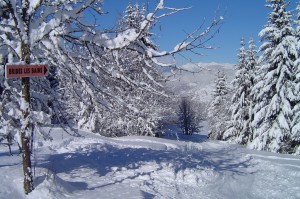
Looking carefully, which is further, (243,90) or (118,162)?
(243,90)

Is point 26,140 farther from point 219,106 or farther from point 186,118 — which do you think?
point 186,118

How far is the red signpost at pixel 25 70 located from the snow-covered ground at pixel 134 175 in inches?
77.9

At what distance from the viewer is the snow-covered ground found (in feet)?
20.5

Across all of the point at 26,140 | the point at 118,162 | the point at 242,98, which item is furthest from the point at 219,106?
the point at 26,140

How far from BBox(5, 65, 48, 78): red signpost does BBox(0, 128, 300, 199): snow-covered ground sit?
198 centimetres

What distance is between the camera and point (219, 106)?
45.7 meters

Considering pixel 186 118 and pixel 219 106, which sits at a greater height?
pixel 219 106

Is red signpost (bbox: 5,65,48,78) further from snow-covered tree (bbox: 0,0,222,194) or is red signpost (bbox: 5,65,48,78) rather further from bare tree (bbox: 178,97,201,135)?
bare tree (bbox: 178,97,201,135)

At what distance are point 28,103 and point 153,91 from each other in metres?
2.21

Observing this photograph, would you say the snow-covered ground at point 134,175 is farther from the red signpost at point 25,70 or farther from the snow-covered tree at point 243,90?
the snow-covered tree at point 243,90

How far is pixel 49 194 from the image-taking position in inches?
219

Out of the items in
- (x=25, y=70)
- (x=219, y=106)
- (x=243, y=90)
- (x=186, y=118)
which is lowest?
(x=25, y=70)

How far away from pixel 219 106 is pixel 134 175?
126 feet

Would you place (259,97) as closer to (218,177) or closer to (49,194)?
(218,177)
